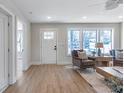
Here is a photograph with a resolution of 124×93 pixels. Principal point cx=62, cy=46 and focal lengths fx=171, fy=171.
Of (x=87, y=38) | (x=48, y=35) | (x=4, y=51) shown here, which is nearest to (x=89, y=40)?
(x=87, y=38)

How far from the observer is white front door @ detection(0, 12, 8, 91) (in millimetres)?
4555

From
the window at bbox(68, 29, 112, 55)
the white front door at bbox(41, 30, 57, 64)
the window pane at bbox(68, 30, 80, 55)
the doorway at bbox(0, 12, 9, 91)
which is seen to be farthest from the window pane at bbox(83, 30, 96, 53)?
the doorway at bbox(0, 12, 9, 91)

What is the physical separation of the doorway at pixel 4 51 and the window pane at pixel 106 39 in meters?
6.29

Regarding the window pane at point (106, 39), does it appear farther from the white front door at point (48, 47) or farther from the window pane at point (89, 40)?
the white front door at point (48, 47)

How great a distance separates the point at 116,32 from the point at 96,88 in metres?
5.94

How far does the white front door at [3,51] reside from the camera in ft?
14.9

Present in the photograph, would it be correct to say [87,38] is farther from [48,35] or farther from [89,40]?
[48,35]

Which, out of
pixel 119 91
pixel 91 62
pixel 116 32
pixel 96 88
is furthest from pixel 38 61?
pixel 119 91

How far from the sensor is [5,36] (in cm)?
485

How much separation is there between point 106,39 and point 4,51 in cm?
670

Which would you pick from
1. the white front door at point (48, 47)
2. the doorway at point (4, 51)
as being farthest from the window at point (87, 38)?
the doorway at point (4, 51)

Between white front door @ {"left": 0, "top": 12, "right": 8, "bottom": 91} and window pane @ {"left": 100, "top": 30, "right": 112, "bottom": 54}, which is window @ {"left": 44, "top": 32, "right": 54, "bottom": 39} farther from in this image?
white front door @ {"left": 0, "top": 12, "right": 8, "bottom": 91}

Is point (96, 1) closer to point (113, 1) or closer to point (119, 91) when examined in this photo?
point (113, 1)

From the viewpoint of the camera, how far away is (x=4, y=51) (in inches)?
188
